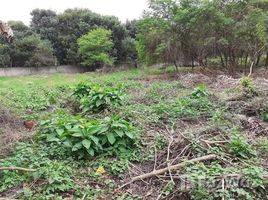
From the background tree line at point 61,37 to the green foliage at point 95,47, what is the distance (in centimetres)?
162

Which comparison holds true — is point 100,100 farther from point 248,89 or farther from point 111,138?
point 248,89

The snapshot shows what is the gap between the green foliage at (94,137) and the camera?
13.6ft

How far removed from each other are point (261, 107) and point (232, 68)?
11.9 m

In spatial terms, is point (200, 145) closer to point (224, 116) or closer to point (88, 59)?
point (224, 116)

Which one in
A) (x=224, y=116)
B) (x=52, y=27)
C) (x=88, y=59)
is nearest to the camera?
(x=224, y=116)

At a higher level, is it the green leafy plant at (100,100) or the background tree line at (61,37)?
the background tree line at (61,37)

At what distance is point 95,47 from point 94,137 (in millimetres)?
21450

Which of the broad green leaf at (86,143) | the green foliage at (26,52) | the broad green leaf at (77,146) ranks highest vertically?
the green foliage at (26,52)

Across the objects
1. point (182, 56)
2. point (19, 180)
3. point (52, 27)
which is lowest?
point (19, 180)

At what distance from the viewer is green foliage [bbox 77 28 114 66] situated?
81.3 ft

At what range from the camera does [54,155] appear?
164 inches

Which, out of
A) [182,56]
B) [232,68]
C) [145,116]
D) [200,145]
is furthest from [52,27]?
[200,145]

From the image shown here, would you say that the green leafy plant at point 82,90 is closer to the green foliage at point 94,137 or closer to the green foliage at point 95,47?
the green foliage at point 94,137

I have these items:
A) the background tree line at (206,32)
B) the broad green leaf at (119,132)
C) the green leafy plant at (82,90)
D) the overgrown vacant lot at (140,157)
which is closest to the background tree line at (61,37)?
the background tree line at (206,32)
